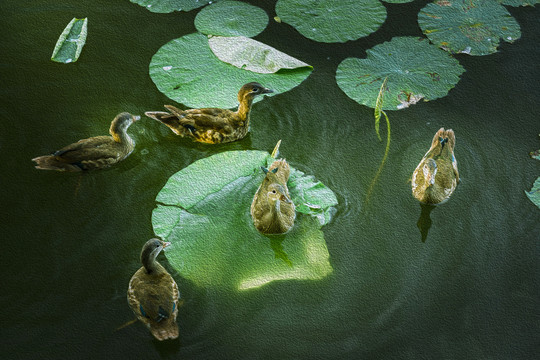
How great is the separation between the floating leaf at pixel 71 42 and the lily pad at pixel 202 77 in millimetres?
618

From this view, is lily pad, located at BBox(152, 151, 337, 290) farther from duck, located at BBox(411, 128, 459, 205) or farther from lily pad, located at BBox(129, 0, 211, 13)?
lily pad, located at BBox(129, 0, 211, 13)

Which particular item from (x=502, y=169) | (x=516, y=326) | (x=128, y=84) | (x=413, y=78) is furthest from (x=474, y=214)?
(x=128, y=84)

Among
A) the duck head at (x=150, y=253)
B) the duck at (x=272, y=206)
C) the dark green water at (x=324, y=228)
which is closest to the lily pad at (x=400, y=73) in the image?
the dark green water at (x=324, y=228)

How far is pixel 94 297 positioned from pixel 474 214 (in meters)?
2.26

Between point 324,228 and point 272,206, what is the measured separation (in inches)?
14.6

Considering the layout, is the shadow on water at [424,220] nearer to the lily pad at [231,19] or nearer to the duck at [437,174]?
the duck at [437,174]

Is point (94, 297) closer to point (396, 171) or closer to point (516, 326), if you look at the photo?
point (396, 171)

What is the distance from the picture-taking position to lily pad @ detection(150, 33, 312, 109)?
12.9 feet

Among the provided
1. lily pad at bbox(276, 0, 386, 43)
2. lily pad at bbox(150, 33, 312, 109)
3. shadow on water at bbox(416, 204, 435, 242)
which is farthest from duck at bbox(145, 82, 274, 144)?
shadow on water at bbox(416, 204, 435, 242)

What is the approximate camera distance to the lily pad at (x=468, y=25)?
A: 4.42 meters

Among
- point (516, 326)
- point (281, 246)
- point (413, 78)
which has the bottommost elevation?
point (516, 326)

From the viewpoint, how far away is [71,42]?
171 inches

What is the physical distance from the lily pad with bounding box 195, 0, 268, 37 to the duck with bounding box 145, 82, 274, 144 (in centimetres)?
93

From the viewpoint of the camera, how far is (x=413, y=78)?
411cm
